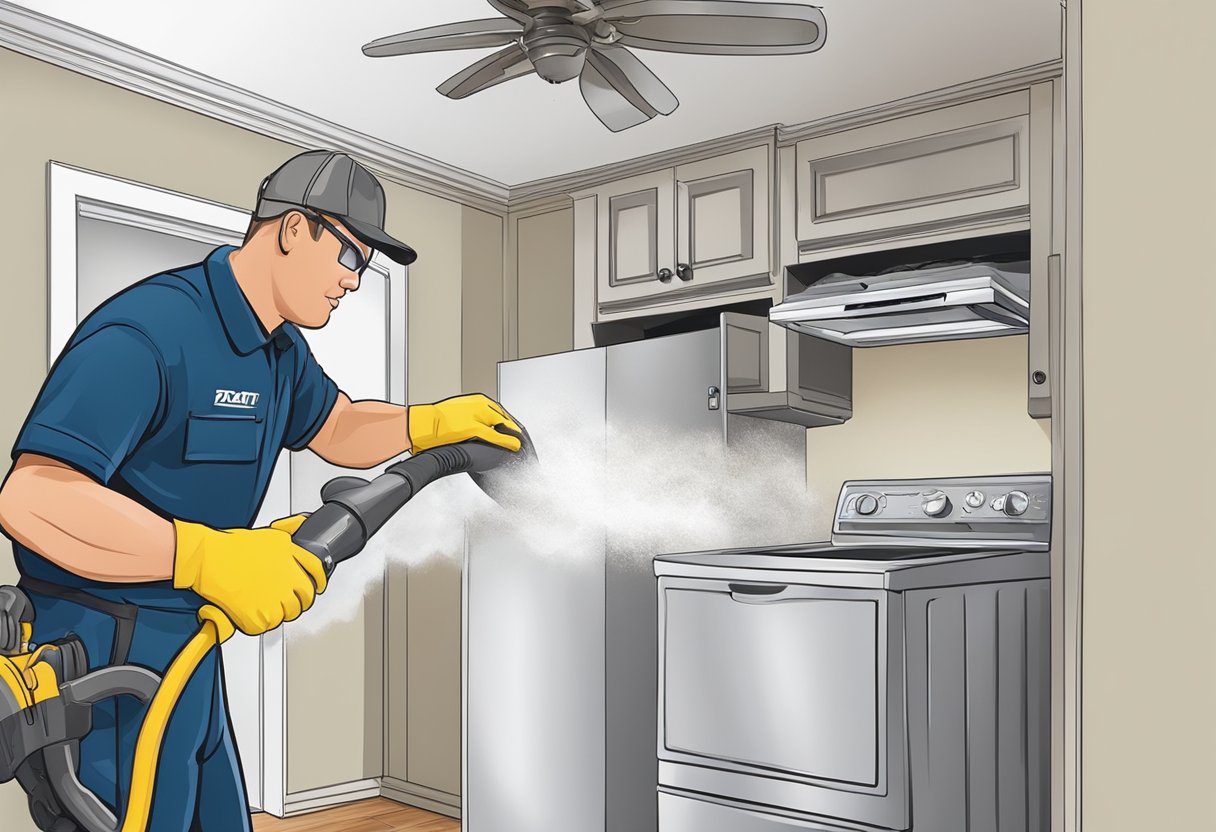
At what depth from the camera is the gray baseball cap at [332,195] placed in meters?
2.27

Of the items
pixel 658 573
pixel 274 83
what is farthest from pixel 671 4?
pixel 274 83

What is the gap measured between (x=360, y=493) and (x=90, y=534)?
505 millimetres

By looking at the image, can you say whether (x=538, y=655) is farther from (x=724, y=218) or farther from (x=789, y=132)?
(x=789, y=132)

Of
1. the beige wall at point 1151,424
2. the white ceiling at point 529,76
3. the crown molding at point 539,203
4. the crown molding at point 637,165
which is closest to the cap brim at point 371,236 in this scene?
the white ceiling at point 529,76

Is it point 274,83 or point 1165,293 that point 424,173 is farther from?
point 1165,293

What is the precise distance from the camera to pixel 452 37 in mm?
1954

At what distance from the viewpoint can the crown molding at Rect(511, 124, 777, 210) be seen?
10.5ft

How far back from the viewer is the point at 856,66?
2734 mm

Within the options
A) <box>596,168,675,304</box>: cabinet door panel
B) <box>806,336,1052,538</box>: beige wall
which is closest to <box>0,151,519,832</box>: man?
<box>596,168,675,304</box>: cabinet door panel

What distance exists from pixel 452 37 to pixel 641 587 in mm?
1692

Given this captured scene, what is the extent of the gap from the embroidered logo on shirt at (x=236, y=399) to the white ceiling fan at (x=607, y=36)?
2.53 ft

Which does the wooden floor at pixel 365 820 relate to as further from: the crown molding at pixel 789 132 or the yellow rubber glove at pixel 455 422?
the crown molding at pixel 789 132

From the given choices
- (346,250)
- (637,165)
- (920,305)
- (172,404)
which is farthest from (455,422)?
(637,165)

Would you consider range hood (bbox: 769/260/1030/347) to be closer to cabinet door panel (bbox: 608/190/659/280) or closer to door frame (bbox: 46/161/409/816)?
cabinet door panel (bbox: 608/190/659/280)
